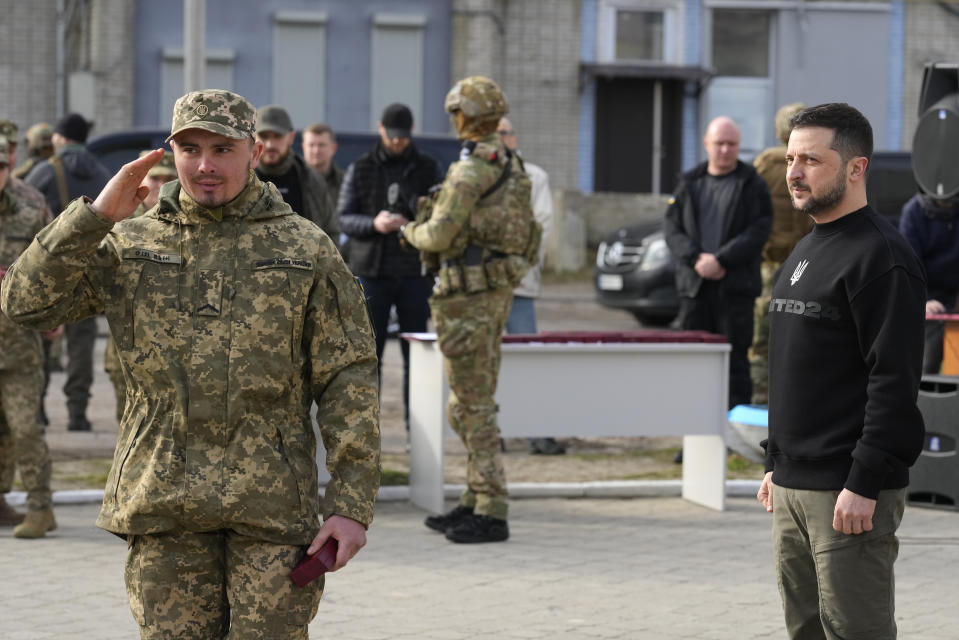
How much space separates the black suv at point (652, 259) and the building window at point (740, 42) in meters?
12.5

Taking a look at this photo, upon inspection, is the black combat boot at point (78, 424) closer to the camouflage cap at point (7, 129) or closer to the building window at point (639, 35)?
the camouflage cap at point (7, 129)

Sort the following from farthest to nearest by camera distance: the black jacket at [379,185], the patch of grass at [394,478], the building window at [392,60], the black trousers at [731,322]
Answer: the building window at [392,60], the black trousers at [731,322], the black jacket at [379,185], the patch of grass at [394,478]

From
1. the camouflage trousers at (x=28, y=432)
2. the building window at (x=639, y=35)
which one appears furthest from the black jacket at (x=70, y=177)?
the building window at (x=639, y=35)

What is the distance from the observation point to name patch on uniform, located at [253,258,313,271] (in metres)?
3.84

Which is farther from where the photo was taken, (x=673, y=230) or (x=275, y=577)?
(x=673, y=230)

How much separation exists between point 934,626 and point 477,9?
79.4ft

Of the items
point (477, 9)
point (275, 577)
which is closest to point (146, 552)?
point (275, 577)

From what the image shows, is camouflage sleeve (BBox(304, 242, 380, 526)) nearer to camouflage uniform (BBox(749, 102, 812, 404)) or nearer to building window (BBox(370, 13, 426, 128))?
camouflage uniform (BBox(749, 102, 812, 404))

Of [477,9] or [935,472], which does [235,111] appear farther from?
[477,9]

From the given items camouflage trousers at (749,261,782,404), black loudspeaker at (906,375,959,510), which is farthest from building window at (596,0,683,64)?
black loudspeaker at (906,375,959,510)

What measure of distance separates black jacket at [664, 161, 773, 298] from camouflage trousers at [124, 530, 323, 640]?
6.59m

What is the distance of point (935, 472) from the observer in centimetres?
809

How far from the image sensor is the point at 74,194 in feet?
37.0

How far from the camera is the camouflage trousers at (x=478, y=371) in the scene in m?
7.83
